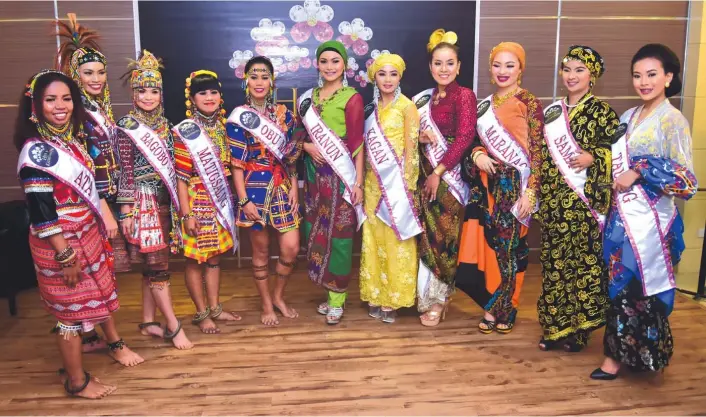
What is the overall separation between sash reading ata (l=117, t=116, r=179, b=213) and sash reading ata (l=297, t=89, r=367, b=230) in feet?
2.28

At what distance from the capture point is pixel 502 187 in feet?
8.69

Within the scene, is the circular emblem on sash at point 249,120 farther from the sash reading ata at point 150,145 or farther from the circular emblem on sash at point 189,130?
the sash reading ata at point 150,145

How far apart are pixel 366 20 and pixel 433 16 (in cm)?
45

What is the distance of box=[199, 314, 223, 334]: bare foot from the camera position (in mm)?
2873

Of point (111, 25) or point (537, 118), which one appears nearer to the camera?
point (537, 118)

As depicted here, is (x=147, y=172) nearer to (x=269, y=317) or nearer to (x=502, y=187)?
(x=269, y=317)

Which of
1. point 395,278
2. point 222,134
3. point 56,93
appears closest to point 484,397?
point 395,278

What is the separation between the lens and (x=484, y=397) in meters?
2.22

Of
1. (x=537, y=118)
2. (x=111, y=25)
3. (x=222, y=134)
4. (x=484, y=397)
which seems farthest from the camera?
(x=111, y=25)

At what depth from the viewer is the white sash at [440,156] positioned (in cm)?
278

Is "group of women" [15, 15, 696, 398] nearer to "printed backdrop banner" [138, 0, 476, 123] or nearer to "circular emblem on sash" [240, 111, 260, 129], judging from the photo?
"circular emblem on sash" [240, 111, 260, 129]

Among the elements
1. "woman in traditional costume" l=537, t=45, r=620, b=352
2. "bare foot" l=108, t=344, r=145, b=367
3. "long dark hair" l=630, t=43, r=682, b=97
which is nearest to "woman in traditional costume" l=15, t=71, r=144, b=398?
"bare foot" l=108, t=344, r=145, b=367

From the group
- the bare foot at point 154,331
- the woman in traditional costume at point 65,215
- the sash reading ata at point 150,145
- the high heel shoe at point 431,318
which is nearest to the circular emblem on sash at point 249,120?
the sash reading ata at point 150,145

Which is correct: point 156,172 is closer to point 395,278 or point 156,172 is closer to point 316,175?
point 316,175
